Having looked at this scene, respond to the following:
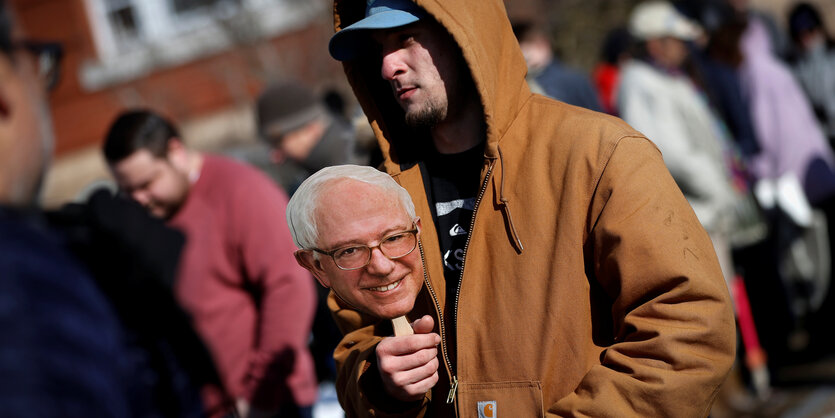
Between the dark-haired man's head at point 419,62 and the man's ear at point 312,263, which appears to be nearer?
the man's ear at point 312,263

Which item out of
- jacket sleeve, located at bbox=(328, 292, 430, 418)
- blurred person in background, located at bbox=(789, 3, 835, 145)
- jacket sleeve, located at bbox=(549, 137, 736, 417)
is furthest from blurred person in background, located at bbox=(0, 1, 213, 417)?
blurred person in background, located at bbox=(789, 3, 835, 145)

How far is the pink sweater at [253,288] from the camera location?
4031 millimetres

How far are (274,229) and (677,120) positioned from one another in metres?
2.68

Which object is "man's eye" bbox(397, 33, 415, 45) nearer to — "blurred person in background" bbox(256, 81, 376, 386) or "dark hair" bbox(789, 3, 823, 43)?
"blurred person in background" bbox(256, 81, 376, 386)

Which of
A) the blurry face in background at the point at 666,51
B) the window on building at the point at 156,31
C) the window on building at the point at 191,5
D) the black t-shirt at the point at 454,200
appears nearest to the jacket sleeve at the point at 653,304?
the black t-shirt at the point at 454,200

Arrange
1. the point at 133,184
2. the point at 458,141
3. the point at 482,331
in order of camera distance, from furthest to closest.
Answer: the point at 133,184 < the point at 458,141 < the point at 482,331

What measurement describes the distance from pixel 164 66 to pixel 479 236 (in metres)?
12.4

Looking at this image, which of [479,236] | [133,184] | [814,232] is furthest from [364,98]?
[814,232]

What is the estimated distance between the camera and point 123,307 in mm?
1389

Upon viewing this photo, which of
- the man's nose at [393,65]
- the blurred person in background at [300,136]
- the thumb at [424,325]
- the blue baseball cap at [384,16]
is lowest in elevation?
the blurred person in background at [300,136]

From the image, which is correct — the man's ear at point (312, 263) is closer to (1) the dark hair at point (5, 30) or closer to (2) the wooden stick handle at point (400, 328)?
(2) the wooden stick handle at point (400, 328)

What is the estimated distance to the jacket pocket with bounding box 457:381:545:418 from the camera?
2064 millimetres

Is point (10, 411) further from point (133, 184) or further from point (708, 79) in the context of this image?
point (708, 79)

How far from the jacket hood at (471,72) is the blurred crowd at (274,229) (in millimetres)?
314
